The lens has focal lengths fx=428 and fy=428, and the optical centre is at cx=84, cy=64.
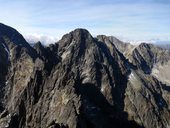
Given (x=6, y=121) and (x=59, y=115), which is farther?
(x=59, y=115)

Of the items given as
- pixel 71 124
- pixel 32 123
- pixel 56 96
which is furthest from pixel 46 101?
pixel 71 124

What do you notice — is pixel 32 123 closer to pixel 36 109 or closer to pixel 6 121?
pixel 36 109

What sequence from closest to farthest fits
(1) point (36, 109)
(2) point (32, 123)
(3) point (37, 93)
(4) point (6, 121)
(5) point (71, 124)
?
(4) point (6, 121) < (5) point (71, 124) < (2) point (32, 123) < (1) point (36, 109) < (3) point (37, 93)

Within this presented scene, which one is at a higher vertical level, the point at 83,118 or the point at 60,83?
the point at 60,83

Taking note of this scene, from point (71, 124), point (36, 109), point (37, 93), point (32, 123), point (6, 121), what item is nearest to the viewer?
point (6, 121)

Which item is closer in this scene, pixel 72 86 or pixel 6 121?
pixel 6 121

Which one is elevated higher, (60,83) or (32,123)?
(60,83)

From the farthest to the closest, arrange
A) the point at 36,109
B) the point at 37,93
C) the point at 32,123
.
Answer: the point at 37,93
the point at 36,109
the point at 32,123

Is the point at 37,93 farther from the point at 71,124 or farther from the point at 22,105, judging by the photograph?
the point at 71,124

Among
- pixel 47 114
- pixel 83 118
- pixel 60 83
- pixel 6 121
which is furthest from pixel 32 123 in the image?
pixel 6 121
